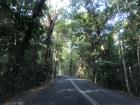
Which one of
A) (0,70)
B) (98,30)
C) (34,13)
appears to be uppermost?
(98,30)

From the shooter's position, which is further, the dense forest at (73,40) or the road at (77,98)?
the dense forest at (73,40)

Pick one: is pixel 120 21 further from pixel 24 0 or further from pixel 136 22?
pixel 24 0

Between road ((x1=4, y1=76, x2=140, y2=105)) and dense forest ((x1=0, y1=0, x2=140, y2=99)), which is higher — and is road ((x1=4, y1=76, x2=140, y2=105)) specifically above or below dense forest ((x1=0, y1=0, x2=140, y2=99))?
below

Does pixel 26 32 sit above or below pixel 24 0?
below

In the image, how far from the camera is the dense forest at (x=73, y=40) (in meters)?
22.4

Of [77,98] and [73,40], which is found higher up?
[73,40]

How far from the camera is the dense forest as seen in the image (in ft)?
73.5

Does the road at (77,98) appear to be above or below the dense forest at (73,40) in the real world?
below

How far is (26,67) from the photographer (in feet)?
88.5

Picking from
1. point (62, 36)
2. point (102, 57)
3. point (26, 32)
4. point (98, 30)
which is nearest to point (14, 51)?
point (26, 32)

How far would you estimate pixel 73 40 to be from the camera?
6388cm

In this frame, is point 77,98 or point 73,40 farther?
point 73,40

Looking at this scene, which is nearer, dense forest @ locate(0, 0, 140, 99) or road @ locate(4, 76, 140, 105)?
road @ locate(4, 76, 140, 105)

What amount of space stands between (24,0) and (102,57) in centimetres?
2529
